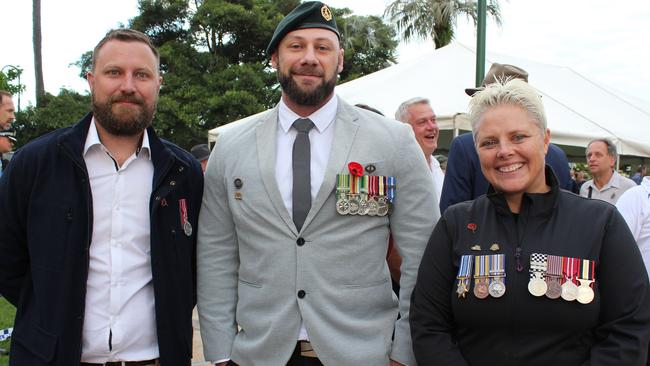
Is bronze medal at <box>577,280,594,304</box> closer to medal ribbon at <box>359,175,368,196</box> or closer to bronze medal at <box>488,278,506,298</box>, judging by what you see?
bronze medal at <box>488,278,506,298</box>

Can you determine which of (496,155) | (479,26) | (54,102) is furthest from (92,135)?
(54,102)

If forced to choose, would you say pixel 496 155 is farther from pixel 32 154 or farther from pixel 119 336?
pixel 32 154

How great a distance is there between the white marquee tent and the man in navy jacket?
604cm

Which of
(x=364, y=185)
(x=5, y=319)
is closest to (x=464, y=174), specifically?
(x=364, y=185)

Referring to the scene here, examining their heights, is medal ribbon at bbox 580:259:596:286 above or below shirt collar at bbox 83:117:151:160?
below

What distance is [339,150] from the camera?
235 cm

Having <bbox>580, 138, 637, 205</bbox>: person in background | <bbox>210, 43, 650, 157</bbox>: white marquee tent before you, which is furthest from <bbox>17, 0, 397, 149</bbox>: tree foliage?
<bbox>580, 138, 637, 205</bbox>: person in background

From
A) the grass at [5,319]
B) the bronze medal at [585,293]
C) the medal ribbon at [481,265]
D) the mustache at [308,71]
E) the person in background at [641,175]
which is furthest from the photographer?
the person in background at [641,175]

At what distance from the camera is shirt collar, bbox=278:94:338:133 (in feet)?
7.97

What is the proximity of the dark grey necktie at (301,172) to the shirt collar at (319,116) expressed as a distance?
0.08 ft

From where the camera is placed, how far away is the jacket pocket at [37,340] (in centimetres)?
217

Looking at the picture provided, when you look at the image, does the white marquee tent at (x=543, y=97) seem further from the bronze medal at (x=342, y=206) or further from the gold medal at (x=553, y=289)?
the gold medal at (x=553, y=289)

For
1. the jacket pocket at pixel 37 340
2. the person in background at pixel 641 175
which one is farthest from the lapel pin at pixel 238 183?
A: the person in background at pixel 641 175

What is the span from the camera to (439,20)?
691 inches
